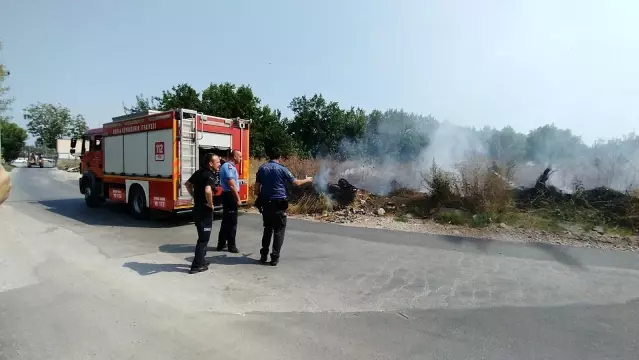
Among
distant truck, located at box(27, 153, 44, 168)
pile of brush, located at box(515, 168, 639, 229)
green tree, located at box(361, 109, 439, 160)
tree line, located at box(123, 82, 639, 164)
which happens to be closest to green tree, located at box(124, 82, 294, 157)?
tree line, located at box(123, 82, 639, 164)

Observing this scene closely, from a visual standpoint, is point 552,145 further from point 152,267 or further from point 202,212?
point 152,267

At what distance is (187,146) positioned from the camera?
8.79 m

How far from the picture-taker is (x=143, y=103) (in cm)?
2989

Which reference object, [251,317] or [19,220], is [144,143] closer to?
[19,220]

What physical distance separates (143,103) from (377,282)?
30.3 m

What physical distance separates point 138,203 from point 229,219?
471cm

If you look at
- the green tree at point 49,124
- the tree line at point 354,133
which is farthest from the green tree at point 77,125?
the tree line at point 354,133

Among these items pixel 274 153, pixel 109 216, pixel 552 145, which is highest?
pixel 552 145

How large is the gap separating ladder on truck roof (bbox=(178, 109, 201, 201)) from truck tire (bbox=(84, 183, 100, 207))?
477 cm

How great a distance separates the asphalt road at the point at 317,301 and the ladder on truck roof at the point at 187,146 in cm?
184

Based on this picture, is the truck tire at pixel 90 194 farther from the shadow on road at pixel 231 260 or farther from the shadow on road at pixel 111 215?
the shadow on road at pixel 231 260

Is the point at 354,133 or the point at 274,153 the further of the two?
the point at 354,133

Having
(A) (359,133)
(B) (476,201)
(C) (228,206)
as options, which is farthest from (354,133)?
(C) (228,206)

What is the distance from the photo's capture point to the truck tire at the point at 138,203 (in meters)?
9.47
